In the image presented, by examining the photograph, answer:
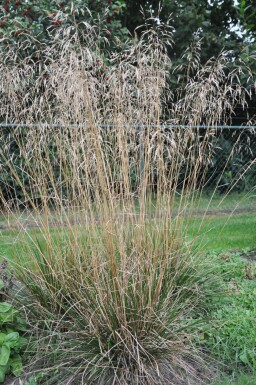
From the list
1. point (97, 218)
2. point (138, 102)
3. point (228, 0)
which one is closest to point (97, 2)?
point (228, 0)

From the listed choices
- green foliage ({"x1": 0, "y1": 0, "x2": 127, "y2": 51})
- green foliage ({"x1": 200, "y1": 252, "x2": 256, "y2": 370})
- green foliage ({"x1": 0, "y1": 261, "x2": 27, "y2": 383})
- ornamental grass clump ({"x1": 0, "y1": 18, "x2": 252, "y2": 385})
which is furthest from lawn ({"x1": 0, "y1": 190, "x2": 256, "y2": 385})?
green foliage ({"x1": 0, "y1": 0, "x2": 127, "y2": 51})

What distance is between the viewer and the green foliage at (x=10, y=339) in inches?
102

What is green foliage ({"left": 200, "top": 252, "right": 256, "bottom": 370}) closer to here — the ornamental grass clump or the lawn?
the lawn

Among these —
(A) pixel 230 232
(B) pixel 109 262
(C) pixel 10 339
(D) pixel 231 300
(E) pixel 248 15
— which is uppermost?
(E) pixel 248 15

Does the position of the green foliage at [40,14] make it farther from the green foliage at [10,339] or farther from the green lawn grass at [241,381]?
the green lawn grass at [241,381]

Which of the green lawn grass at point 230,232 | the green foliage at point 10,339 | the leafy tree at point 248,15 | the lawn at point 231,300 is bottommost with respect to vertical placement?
the green lawn grass at point 230,232

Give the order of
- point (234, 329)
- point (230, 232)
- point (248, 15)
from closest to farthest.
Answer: point (234, 329)
point (230, 232)
point (248, 15)

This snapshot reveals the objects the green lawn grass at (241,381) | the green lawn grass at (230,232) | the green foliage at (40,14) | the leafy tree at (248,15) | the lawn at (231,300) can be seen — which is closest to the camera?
the green lawn grass at (241,381)

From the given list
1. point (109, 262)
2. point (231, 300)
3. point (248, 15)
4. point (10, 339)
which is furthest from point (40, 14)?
point (10, 339)

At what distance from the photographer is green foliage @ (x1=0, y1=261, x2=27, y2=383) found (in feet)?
8.50

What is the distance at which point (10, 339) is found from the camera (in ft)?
8.71

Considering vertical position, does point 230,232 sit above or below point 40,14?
below

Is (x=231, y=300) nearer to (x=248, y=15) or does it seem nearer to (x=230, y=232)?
(x=230, y=232)

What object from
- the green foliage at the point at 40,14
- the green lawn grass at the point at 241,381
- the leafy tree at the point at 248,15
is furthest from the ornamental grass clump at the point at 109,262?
the leafy tree at the point at 248,15
